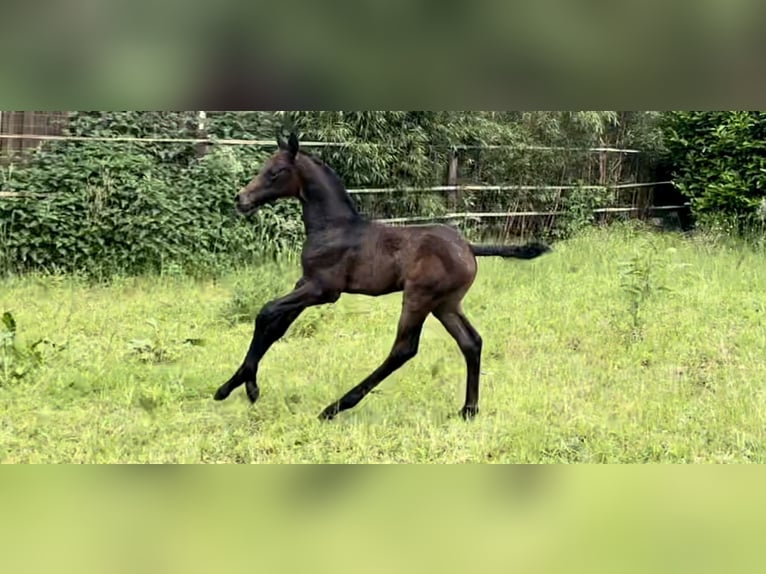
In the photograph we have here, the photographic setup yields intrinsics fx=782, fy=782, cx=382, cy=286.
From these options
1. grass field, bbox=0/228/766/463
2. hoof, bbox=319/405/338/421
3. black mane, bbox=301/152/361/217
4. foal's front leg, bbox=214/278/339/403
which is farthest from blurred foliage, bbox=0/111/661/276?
hoof, bbox=319/405/338/421

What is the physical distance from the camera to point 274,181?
11.4 feet

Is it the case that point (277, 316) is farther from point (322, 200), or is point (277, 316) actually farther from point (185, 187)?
point (185, 187)

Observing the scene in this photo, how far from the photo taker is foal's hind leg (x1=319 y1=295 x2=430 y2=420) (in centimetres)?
343

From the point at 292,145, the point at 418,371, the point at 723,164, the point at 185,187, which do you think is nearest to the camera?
the point at 292,145

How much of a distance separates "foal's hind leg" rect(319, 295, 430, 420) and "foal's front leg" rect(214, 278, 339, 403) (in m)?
0.34

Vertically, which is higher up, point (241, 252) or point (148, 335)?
point (241, 252)

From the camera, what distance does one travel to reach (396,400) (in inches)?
148

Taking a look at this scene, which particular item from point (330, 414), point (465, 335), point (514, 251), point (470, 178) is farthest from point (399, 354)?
point (470, 178)

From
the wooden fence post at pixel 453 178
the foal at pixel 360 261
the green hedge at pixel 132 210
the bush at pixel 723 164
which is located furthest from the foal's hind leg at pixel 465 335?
the bush at pixel 723 164

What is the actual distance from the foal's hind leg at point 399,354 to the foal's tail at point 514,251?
36 centimetres

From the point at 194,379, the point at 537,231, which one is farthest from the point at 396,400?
the point at 537,231

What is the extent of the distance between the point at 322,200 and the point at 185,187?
259 centimetres
